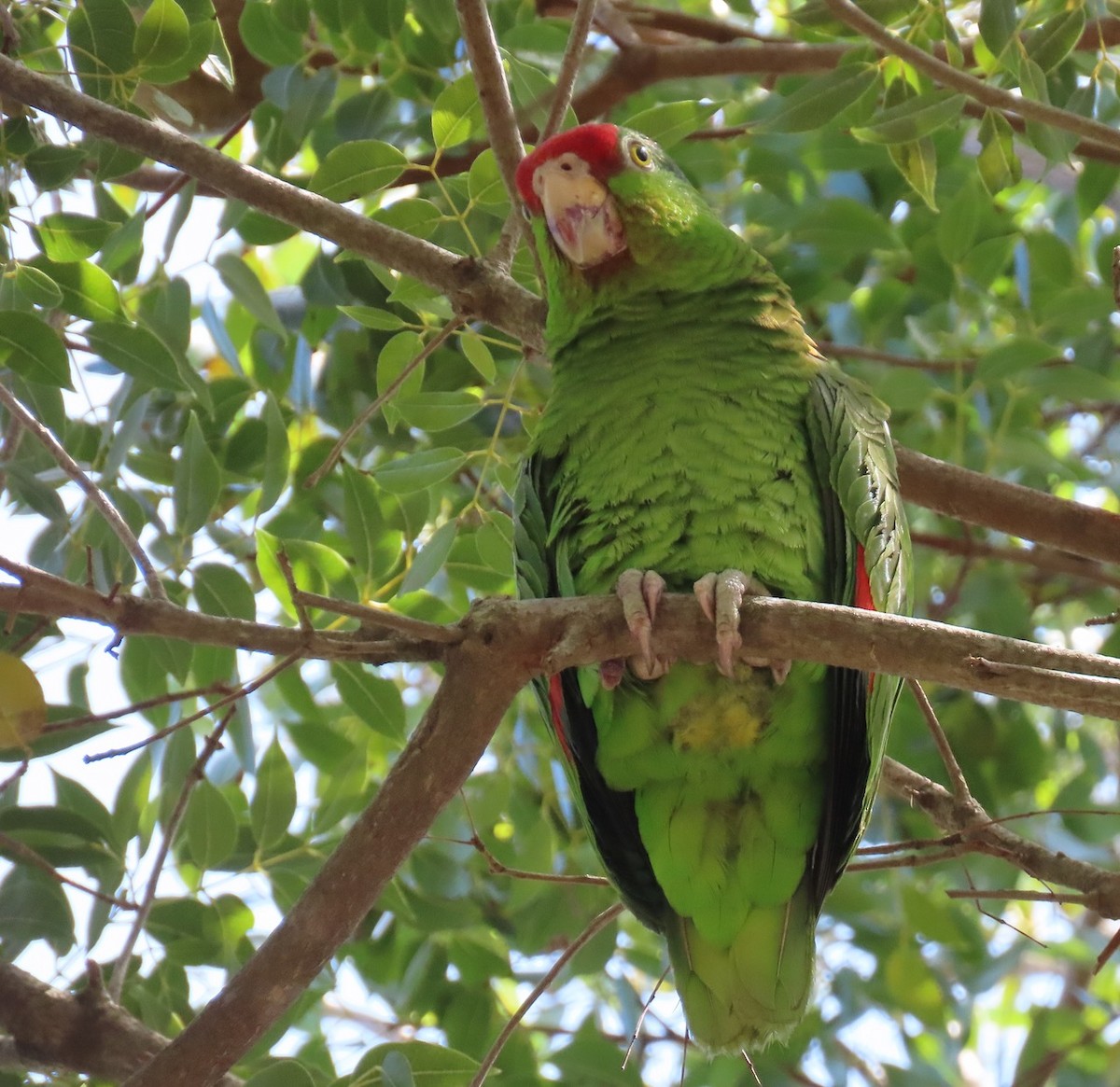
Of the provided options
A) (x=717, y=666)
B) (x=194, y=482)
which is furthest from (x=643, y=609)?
(x=194, y=482)

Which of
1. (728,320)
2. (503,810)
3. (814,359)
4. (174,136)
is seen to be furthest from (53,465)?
(814,359)

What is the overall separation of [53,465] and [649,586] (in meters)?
1.24

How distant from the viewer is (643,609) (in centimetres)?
155

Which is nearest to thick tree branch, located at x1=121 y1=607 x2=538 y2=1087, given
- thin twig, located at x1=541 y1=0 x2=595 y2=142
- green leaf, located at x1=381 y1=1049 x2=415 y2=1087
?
green leaf, located at x1=381 y1=1049 x2=415 y2=1087

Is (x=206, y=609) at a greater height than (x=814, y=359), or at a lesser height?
lesser

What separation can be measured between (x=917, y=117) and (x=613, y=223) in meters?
0.55

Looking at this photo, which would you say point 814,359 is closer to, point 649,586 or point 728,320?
point 728,320

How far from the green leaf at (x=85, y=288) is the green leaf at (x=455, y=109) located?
590 millimetres

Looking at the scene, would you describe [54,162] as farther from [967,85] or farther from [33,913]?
[967,85]

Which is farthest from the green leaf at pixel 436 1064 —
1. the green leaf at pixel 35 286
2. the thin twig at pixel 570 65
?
the thin twig at pixel 570 65

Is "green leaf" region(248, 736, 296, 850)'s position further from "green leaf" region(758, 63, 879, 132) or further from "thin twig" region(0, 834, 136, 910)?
"green leaf" region(758, 63, 879, 132)

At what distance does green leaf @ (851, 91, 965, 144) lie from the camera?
6.13 ft

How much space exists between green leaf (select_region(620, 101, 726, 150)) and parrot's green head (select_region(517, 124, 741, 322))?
0.05 meters

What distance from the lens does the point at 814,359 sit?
207 centimetres
